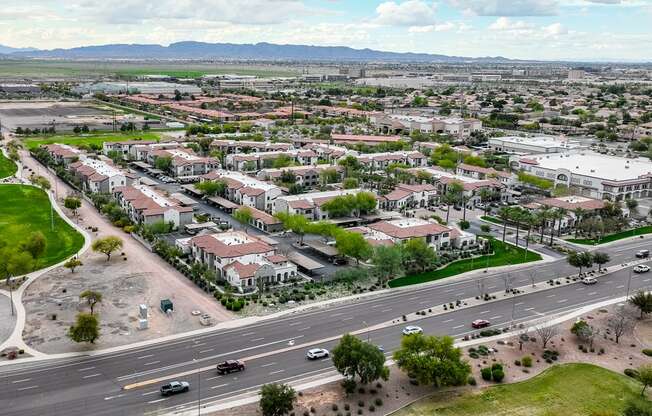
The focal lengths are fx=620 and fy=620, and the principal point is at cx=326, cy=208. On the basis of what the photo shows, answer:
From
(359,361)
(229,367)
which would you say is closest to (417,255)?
(359,361)

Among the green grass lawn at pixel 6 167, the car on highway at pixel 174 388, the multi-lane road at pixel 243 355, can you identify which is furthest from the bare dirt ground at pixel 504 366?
the green grass lawn at pixel 6 167

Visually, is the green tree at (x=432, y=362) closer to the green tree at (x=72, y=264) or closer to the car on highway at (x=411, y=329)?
the car on highway at (x=411, y=329)

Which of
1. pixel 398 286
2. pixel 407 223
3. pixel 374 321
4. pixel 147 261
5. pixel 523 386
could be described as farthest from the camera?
pixel 407 223

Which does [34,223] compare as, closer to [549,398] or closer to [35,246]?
[35,246]

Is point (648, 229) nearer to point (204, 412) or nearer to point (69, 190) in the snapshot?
point (204, 412)

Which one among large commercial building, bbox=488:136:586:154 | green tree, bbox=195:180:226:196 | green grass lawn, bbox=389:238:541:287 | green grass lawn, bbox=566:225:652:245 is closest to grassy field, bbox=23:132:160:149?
green tree, bbox=195:180:226:196

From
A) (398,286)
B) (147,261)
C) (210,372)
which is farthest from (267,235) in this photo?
(210,372)
